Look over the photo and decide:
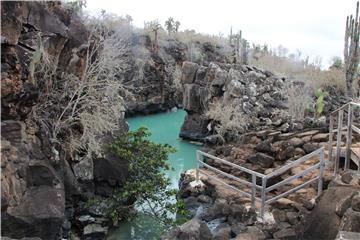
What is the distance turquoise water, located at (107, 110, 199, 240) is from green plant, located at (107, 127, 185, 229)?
0.35 m

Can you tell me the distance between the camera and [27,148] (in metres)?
7.21

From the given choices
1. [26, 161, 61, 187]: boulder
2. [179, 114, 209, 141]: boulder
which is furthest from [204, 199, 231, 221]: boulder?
[179, 114, 209, 141]: boulder

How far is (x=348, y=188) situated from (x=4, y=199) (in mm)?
5424

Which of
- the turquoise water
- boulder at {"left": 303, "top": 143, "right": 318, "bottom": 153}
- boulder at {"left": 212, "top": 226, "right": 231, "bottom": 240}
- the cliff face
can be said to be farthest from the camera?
boulder at {"left": 303, "top": 143, "right": 318, "bottom": 153}

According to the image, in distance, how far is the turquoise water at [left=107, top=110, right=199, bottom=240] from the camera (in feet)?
31.4

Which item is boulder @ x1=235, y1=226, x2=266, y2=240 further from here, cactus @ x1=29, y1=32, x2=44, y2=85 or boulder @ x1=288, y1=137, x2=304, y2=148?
cactus @ x1=29, y1=32, x2=44, y2=85

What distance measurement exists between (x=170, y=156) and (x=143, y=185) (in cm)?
853

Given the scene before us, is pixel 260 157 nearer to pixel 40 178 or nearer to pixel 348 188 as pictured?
pixel 348 188

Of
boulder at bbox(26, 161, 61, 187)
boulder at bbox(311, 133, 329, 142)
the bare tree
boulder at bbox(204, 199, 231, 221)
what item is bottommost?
boulder at bbox(204, 199, 231, 221)

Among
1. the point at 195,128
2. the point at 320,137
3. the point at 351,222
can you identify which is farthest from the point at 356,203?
the point at 195,128

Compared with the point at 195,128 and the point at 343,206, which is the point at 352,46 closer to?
the point at 195,128

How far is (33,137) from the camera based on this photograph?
7746 mm

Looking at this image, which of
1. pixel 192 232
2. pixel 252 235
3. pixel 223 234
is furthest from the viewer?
pixel 223 234

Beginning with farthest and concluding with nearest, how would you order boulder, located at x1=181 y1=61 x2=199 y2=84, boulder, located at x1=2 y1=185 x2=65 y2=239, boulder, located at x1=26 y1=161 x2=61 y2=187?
boulder, located at x1=181 y1=61 x2=199 y2=84 < boulder, located at x1=26 y1=161 x2=61 y2=187 < boulder, located at x1=2 y1=185 x2=65 y2=239
